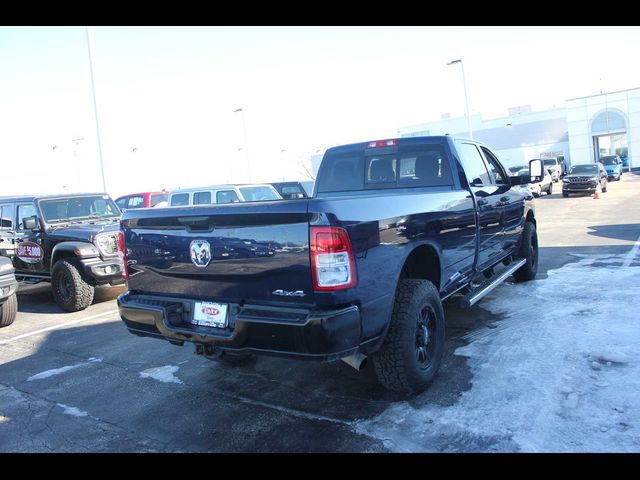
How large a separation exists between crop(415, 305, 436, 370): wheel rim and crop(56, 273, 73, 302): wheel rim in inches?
238

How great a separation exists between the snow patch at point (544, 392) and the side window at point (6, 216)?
8494 millimetres

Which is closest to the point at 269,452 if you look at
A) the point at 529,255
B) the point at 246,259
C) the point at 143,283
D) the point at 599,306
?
the point at 246,259

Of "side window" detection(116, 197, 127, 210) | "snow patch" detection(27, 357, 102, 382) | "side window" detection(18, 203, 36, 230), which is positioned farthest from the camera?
"side window" detection(116, 197, 127, 210)

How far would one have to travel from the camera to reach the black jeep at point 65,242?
770cm

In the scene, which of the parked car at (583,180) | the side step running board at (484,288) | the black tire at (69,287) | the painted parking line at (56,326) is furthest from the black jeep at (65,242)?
the parked car at (583,180)

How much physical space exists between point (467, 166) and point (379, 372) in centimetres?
254

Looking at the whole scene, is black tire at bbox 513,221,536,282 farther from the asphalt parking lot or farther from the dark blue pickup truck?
the dark blue pickup truck

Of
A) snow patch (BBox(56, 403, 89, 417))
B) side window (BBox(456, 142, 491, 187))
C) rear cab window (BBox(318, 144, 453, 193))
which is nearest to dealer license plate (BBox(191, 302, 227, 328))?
snow patch (BBox(56, 403, 89, 417))

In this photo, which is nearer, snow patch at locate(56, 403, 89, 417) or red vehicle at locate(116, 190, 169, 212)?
snow patch at locate(56, 403, 89, 417)

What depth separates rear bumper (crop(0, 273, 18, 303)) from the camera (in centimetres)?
677

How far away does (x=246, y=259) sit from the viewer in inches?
128

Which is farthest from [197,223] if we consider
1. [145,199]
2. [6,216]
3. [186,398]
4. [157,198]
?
[157,198]

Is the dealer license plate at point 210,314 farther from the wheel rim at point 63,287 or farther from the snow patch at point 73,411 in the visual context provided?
the wheel rim at point 63,287

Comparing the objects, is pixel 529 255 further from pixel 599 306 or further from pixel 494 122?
pixel 494 122
